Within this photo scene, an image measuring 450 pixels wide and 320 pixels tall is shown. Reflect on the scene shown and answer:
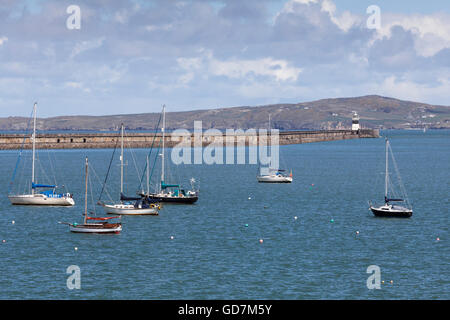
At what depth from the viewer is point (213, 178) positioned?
117 m

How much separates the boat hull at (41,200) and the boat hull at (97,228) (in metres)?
17.1

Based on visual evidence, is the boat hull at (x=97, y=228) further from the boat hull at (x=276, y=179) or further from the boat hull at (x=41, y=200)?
the boat hull at (x=276, y=179)

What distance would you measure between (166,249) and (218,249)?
12.0 feet

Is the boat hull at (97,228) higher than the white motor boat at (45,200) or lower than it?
lower

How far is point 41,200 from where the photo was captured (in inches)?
2864

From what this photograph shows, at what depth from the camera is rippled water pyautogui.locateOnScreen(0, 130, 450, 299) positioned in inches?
1523

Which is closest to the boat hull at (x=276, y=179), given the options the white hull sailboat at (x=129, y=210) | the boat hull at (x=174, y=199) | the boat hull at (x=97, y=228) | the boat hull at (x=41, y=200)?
the boat hull at (x=174, y=199)

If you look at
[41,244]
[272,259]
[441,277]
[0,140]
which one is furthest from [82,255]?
[0,140]

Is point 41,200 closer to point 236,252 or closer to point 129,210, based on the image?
point 129,210

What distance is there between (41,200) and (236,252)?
3124 cm

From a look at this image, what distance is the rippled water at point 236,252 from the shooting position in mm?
38688
